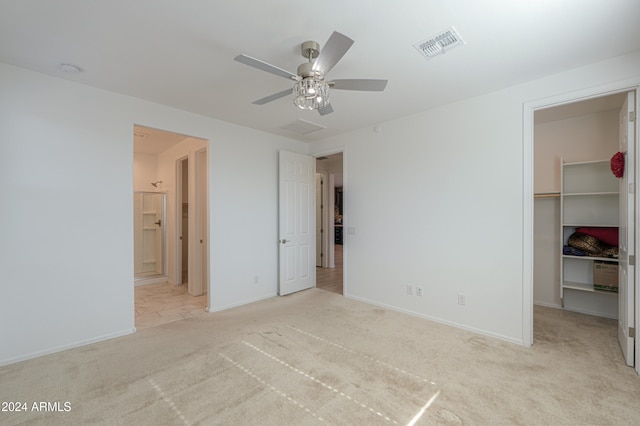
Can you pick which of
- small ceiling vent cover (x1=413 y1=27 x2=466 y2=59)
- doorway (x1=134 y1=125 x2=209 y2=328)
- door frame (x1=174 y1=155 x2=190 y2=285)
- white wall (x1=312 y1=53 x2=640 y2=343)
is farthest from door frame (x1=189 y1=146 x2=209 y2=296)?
small ceiling vent cover (x1=413 y1=27 x2=466 y2=59)

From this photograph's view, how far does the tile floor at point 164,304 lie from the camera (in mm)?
3488

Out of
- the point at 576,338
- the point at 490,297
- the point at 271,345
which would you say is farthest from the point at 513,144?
the point at 271,345

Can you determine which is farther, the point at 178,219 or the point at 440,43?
the point at 178,219

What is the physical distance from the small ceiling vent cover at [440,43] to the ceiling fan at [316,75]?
19.4 inches

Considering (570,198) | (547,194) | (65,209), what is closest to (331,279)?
(547,194)

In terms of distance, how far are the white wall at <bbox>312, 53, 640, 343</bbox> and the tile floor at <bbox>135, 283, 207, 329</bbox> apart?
7.83ft

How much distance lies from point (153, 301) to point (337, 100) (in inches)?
155

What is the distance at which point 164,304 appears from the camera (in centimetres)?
406

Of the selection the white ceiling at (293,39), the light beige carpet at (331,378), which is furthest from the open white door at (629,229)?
the white ceiling at (293,39)

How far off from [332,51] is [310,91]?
→ 1.03 ft

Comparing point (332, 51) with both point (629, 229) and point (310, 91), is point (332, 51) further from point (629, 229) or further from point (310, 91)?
point (629, 229)

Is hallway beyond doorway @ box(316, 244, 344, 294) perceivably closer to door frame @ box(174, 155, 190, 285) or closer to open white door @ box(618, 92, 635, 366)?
door frame @ box(174, 155, 190, 285)

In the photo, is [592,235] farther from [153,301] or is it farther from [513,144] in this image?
[153,301]

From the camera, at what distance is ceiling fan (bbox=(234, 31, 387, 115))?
1.67 metres
